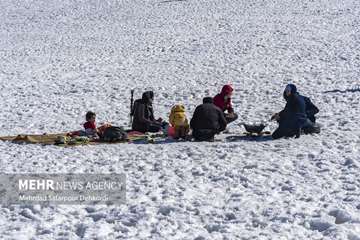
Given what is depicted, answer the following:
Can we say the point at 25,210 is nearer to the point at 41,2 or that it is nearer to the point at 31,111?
the point at 31,111

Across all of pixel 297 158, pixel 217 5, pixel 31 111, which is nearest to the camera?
pixel 297 158

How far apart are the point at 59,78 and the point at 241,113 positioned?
11.9 m

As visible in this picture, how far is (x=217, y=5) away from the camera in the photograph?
47969 mm

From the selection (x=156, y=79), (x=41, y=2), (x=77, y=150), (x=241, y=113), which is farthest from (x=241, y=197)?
(x=41, y=2)

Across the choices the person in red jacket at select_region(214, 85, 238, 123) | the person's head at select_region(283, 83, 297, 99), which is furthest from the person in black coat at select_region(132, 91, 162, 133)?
the person's head at select_region(283, 83, 297, 99)

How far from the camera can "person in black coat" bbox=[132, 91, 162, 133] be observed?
16.3 metres

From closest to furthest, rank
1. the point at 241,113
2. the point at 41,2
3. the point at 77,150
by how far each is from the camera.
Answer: the point at 77,150 < the point at 241,113 < the point at 41,2

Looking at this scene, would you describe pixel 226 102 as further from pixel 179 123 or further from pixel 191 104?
pixel 191 104

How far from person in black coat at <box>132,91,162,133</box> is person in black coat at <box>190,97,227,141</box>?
65.9 inches

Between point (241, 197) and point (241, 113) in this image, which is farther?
point (241, 113)

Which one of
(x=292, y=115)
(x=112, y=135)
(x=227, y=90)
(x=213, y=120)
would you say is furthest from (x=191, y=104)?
(x=292, y=115)

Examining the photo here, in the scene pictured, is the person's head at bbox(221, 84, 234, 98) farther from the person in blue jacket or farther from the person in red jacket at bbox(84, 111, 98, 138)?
the person in red jacket at bbox(84, 111, 98, 138)

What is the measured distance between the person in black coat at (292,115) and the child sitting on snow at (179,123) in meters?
2.42

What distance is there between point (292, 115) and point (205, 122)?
7.37 feet
